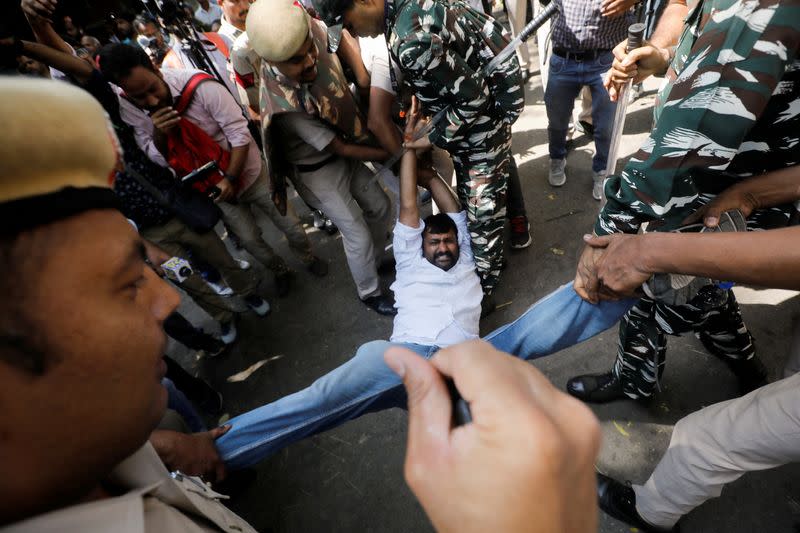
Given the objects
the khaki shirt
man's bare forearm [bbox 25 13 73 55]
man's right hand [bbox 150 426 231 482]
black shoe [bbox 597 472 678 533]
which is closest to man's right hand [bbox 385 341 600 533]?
the khaki shirt

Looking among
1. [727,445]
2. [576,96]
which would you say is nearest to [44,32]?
[576,96]

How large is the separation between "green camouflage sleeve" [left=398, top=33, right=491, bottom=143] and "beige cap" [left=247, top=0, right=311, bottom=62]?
626 mm

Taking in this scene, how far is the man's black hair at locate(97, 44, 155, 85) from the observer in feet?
7.43

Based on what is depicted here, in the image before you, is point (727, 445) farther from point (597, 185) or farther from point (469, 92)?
point (597, 185)

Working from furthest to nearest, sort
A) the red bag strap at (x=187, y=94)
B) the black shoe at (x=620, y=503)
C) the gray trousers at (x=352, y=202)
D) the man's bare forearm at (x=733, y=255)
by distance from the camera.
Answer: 1. the gray trousers at (x=352, y=202)
2. the red bag strap at (x=187, y=94)
3. the black shoe at (x=620, y=503)
4. the man's bare forearm at (x=733, y=255)

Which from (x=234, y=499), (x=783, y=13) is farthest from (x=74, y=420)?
(x=234, y=499)

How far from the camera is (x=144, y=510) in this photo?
0.77 m

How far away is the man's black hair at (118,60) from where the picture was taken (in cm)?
227

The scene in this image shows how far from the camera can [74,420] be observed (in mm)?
624

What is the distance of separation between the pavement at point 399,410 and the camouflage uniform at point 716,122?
837mm

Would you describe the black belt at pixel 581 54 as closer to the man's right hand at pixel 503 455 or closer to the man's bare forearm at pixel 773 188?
the man's bare forearm at pixel 773 188

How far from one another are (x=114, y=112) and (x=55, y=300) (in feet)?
8.30

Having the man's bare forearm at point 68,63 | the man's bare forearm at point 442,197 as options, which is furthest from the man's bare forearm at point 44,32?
the man's bare forearm at point 442,197

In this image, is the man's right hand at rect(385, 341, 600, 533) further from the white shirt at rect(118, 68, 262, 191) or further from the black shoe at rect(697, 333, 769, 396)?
the white shirt at rect(118, 68, 262, 191)
